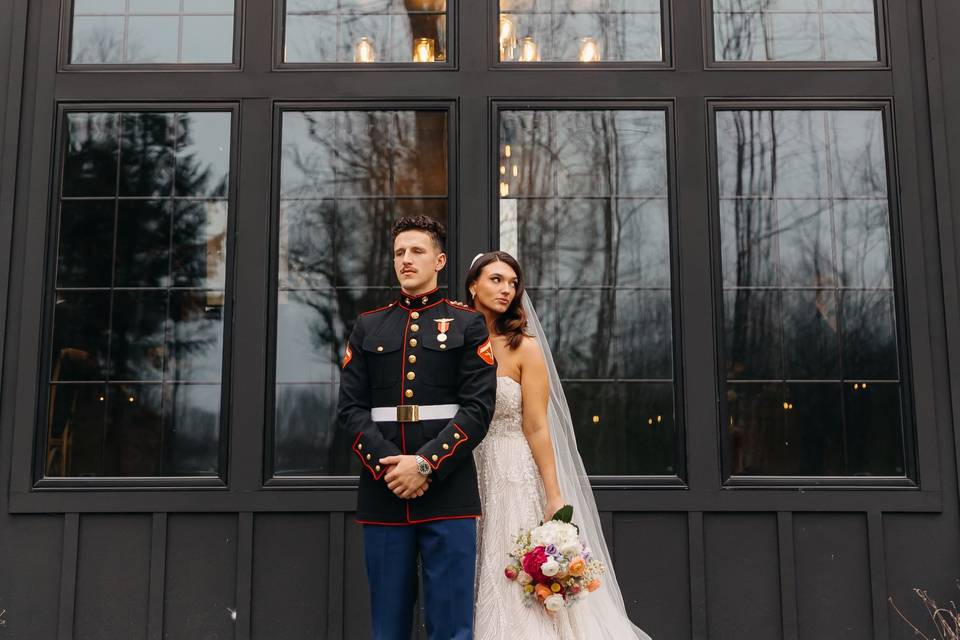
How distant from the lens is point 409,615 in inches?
129

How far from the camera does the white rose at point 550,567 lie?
3.15 meters

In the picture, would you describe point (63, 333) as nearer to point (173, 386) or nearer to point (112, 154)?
point (173, 386)

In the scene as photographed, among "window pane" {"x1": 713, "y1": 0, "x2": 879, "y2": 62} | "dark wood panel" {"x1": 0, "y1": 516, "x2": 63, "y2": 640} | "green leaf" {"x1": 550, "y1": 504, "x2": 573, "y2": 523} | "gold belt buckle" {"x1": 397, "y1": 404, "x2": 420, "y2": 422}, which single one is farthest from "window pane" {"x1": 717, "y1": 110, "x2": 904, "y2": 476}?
"dark wood panel" {"x1": 0, "y1": 516, "x2": 63, "y2": 640}

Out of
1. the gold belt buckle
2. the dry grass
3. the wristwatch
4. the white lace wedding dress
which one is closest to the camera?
the wristwatch

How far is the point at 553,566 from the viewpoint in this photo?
3150mm

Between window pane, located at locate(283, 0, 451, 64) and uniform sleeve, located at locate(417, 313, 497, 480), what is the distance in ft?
7.81

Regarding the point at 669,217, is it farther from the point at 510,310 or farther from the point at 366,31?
the point at 366,31

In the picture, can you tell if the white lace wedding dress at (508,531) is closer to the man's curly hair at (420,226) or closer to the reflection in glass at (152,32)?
the man's curly hair at (420,226)

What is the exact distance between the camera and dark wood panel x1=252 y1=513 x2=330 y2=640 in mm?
4629

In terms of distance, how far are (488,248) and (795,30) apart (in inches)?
92.5

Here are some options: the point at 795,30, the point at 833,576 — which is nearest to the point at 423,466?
the point at 833,576

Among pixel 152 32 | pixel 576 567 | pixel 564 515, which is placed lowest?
pixel 576 567

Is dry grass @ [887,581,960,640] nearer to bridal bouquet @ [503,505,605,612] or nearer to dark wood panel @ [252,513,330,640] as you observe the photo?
bridal bouquet @ [503,505,605,612]

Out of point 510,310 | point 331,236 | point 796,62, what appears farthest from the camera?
point 796,62
